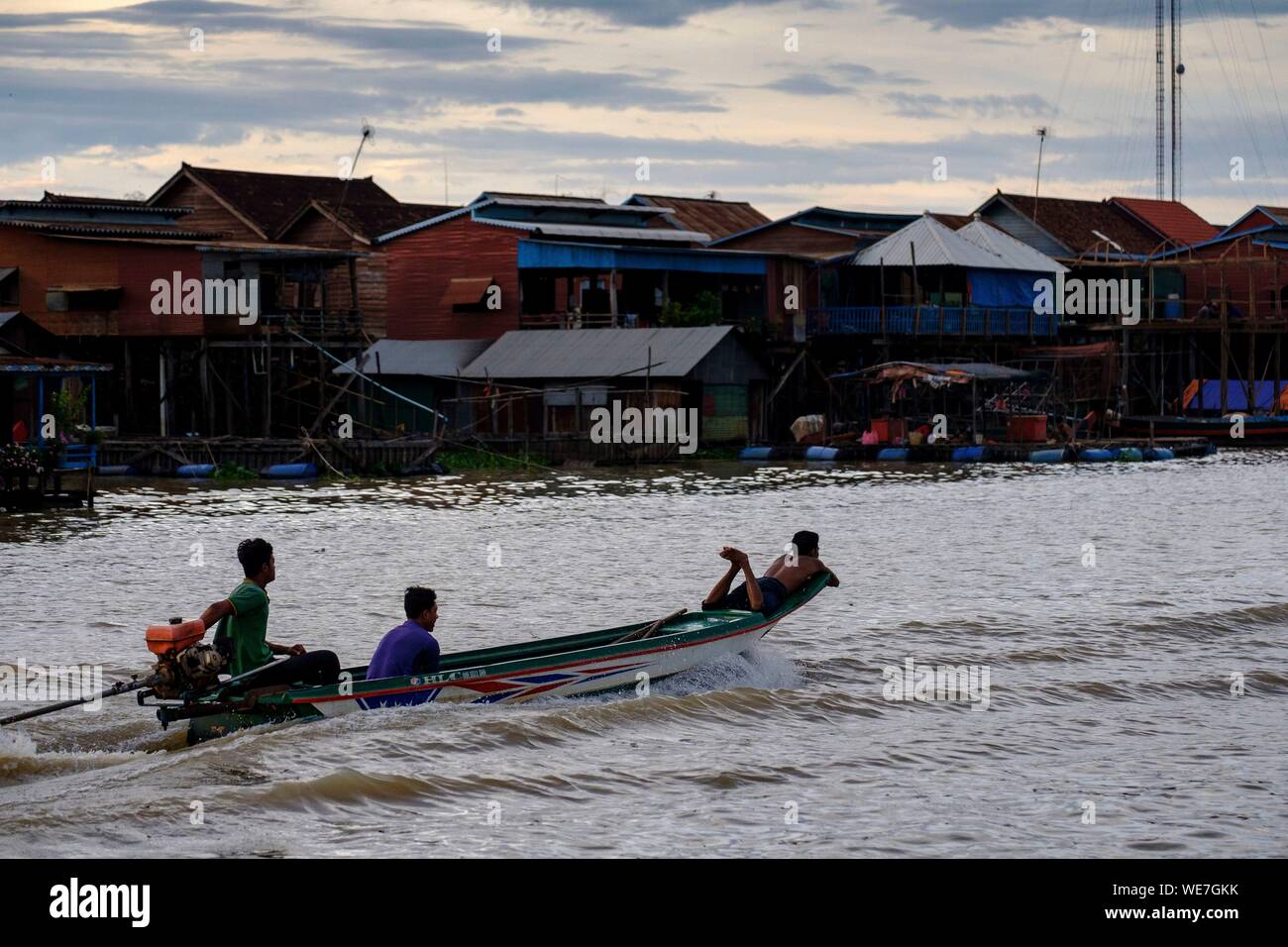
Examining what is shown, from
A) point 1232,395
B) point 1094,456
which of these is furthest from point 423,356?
point 1232,395

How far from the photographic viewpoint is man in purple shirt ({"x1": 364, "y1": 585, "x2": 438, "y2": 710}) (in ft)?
40.9

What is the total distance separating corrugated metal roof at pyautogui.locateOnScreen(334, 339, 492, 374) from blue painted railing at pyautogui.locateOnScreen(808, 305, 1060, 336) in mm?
10639

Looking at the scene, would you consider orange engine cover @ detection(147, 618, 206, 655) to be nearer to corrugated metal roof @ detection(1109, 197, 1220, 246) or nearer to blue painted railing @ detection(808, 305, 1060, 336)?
blue painted railing @ detection(808, 305, 1060, 336)

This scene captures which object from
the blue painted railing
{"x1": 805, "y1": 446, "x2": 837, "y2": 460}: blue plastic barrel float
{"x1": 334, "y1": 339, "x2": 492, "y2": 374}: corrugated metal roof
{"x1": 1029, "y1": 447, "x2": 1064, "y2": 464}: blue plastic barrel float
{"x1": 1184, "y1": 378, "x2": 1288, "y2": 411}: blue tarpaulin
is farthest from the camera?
{"x1": 1184, "y1": 378, "x2": 1288, "y2": 411}: blue tarpaulin

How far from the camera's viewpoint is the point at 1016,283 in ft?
176

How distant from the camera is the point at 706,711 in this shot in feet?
45.3

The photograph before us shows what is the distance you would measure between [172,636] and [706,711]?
4.50 meters

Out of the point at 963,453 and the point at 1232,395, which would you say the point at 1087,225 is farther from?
the point at 963,453

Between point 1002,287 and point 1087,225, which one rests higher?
point 1087,225

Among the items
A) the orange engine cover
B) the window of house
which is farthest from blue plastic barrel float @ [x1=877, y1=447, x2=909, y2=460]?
the orange engine cover

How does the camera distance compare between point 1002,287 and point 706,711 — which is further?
point 1002,287

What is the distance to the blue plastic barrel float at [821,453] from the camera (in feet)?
144

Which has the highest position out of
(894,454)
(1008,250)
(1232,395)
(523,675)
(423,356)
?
(1008,250)
